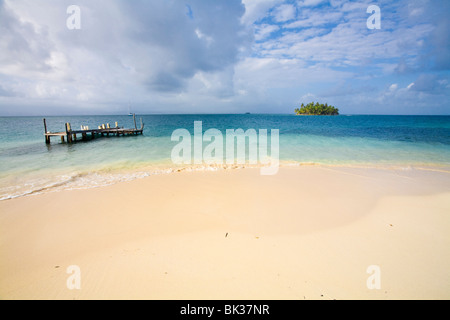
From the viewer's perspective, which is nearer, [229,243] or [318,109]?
[229,243]

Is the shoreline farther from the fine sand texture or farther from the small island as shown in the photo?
the small island

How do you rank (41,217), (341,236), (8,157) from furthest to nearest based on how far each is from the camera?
(8,157), (41,217), (341,236)

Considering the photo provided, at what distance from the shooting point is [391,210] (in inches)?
203

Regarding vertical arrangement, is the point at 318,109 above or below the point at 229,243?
above

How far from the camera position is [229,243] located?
379 cm

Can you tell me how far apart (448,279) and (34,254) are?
23.2 feet

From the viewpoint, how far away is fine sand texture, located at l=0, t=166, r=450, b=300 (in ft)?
9.20

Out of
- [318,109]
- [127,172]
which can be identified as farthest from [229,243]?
[318,109]

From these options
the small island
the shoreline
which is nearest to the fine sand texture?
the shoreline

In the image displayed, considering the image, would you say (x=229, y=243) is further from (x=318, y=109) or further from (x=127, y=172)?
(x=318, y=109)

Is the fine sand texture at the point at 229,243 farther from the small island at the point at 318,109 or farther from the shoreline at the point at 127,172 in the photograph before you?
the small island at the point at 318,109

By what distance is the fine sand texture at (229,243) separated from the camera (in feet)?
9.20

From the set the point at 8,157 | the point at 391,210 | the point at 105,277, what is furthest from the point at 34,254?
the point at 8,157
